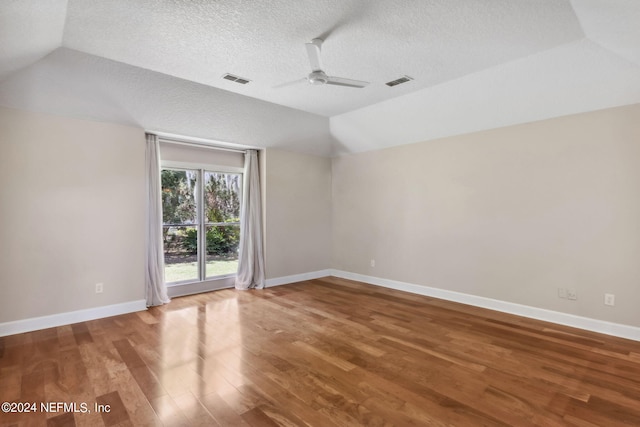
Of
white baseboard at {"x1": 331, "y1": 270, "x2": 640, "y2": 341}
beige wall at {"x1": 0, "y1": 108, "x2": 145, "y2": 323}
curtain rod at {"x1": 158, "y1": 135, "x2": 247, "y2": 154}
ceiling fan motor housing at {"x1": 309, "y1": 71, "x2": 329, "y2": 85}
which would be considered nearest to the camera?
ceiling fan motor housing at {"x1": 309, "y1": 71, "x2": 329, "y2": 85}

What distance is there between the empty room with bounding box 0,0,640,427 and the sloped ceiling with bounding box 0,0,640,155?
3cm

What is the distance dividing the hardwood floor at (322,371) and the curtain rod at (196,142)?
100 inches

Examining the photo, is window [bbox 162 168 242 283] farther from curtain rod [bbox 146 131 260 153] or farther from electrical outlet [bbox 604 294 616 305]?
electrical outlet [bbox 604 294 616 305]

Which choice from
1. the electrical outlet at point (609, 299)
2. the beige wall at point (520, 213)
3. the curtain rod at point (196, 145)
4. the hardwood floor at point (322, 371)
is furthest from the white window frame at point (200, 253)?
the electrical outlet at point (609, 299)

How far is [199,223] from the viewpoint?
523 centimetres

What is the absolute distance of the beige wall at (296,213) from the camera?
5680mm

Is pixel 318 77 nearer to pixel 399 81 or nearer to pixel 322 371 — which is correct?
pixel 399 81

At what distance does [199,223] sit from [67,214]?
71.1 inches

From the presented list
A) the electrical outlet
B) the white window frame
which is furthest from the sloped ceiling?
the electrical outlet

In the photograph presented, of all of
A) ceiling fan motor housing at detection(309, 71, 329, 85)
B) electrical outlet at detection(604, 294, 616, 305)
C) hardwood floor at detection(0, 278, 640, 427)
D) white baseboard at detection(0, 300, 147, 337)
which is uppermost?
ceiling fan motor housing at detection(309, 71, 329, 85)

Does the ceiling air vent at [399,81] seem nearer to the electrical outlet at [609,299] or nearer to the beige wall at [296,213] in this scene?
the beige wall at [296,213]

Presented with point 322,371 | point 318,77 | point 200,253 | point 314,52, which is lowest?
point 322,371

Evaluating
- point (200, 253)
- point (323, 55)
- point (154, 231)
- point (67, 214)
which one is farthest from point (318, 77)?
point (200, 253)

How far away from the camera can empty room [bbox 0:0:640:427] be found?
7.59ft
